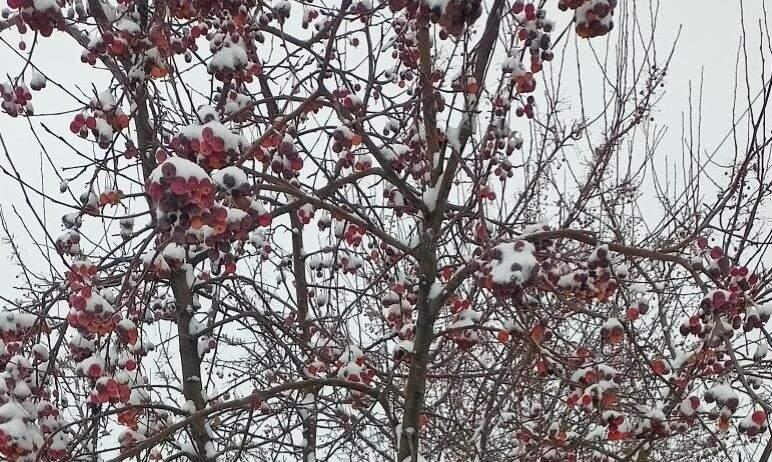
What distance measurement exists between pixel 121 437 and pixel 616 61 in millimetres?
4499

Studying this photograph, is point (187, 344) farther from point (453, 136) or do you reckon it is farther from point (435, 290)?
→ point (453, 136)

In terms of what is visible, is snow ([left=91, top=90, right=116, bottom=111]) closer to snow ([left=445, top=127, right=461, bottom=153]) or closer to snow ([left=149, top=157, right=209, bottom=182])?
snow ([left=149, top=157, right=209, bottom=182])

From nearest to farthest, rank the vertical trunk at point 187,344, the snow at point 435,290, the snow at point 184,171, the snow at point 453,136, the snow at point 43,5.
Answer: the snow at point 184,171 < the snow at point 43,5 < the snow at point 453,136 < the snow at point 435,290 < the vertical trunk at point 187,344

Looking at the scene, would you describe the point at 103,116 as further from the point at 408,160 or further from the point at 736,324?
the point at 736,324

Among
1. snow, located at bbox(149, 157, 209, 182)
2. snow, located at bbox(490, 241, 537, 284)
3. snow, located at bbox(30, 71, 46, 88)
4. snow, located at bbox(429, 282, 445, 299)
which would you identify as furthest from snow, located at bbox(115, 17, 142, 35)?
snow, located at bbox(490, 241, 537, 284)

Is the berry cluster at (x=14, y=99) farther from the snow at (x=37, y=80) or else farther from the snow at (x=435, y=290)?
the snow at (x=435, y=290)

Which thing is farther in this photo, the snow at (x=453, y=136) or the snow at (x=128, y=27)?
the snow at (x=128, y=27)

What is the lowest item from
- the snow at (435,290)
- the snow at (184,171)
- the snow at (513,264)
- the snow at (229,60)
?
the snow at (513,264)

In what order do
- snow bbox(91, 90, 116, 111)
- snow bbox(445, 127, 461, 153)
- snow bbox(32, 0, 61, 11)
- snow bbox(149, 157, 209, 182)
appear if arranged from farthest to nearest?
snow bbox(91, 90, 116, 111)
snow bbox(445, 127, 461, 153)
snow bbox(32, 0, 61, 11)
snow bbox(149, 157, 209, 182)

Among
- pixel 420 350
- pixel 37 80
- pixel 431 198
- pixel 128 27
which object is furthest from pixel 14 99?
pixel 420 350

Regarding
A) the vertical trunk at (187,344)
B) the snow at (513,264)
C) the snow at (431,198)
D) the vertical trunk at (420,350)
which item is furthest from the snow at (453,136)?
the vertical trunk at (187,344)

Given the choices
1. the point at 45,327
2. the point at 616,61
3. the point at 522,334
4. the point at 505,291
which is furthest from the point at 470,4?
the point at 616,61

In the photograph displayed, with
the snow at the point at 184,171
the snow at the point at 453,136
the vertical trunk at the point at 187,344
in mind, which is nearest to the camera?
the snow at the point at 184,171

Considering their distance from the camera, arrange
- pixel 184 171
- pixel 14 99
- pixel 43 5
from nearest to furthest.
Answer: pixel 184 171 → pixel 43 5 → pixel 14 99
